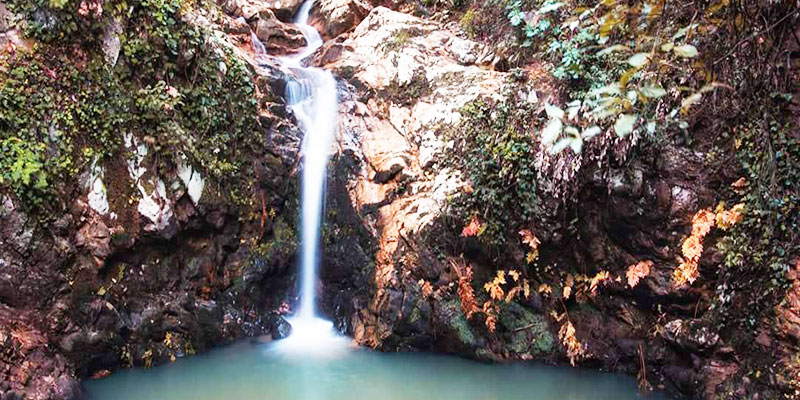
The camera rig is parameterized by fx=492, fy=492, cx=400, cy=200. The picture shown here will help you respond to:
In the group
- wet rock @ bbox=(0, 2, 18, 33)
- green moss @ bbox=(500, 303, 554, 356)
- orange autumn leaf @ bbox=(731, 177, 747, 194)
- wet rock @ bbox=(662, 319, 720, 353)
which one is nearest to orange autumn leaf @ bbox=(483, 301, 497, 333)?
green moss @ bbox=(500, 303, 554, 356)

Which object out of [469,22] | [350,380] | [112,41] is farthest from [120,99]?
[469,22]

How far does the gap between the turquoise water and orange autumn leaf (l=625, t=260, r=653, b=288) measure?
136 cm

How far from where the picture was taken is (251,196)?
25.1 feet

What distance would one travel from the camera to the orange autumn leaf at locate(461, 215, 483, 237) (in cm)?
668

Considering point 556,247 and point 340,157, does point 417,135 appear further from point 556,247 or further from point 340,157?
point 556,247

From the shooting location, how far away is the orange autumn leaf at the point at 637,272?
19.7ft

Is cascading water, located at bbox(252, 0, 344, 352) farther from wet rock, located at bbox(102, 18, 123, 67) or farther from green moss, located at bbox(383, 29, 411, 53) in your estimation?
wet rock, located at bbox(102, 18, 123, 67)

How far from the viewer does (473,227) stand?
21.9ft

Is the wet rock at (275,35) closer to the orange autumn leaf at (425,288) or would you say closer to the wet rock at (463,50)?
the wet rock at (463,50)

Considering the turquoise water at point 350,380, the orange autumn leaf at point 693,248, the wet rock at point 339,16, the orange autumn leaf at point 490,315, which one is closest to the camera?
the orange autumn leaf at point 693,248

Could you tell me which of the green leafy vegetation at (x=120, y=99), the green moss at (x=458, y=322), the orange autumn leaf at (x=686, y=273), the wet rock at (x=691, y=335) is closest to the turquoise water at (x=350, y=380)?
the green moss at (x=458, y=322)

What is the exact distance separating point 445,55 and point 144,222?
18.7 feet

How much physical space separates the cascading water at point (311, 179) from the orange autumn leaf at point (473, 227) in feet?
8.34

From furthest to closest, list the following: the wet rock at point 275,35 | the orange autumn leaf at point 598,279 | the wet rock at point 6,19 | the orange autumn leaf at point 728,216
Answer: the wet rock at point 275,35
the orange autumn leaf at point 598,279
the wet rock at point 6,19
the orange autumn leaf at point 728,216
